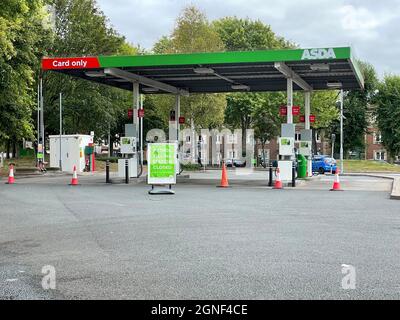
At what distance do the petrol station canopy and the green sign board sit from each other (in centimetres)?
538

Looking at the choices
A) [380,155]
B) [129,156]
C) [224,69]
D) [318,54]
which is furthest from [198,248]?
[380,155]

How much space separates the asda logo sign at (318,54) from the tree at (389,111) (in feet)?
151

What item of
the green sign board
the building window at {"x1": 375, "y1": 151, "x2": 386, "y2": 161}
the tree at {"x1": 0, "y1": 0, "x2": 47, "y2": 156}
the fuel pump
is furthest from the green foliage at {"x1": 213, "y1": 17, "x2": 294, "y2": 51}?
the building window at {"x1": 375, "y1": 151, "x2": 386, "y2": 161}

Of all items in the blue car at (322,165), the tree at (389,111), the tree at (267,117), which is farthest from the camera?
the tree at (389,111)

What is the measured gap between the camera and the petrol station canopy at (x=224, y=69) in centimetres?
2156

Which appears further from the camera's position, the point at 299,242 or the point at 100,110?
the point at 100,110

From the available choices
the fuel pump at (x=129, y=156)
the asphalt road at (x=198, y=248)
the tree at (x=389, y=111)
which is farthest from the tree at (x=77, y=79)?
the tree at (x=389, y=111)

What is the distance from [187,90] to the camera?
3138cm

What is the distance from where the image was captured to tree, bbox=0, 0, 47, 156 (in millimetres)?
24308

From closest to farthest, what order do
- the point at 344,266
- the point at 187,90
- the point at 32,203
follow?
Answer: the point at 344,266 → the point at 32,203 → the point at 187,90

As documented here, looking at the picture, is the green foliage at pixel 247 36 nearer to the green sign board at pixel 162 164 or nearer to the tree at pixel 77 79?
the tree at pixel 77 79

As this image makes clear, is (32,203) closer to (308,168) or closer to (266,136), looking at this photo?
(308,168)
